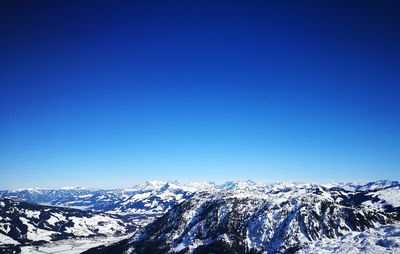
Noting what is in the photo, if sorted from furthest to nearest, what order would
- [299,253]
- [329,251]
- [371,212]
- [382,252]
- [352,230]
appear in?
[371,212], [352,230], [299,253], [329,251], [382,252]

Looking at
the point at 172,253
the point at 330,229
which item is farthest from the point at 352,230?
the point at 172,253

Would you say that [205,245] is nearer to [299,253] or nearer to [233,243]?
[233,243]

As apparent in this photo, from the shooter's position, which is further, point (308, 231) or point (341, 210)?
point (341, 210)

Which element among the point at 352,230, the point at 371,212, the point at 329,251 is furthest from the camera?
the point at 371,212

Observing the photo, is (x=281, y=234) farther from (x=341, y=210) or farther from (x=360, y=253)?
(x=360, y=253)

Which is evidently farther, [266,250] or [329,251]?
[266,250]

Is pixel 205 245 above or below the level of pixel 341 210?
below

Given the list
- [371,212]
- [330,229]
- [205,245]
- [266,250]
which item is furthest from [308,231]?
[205,245]

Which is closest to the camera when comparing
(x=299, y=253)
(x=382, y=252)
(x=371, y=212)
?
(x=382, y=252)

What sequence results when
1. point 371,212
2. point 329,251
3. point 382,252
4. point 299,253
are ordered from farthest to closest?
point 371,212 < point 299,253 < point 329,251 < point 382,252
